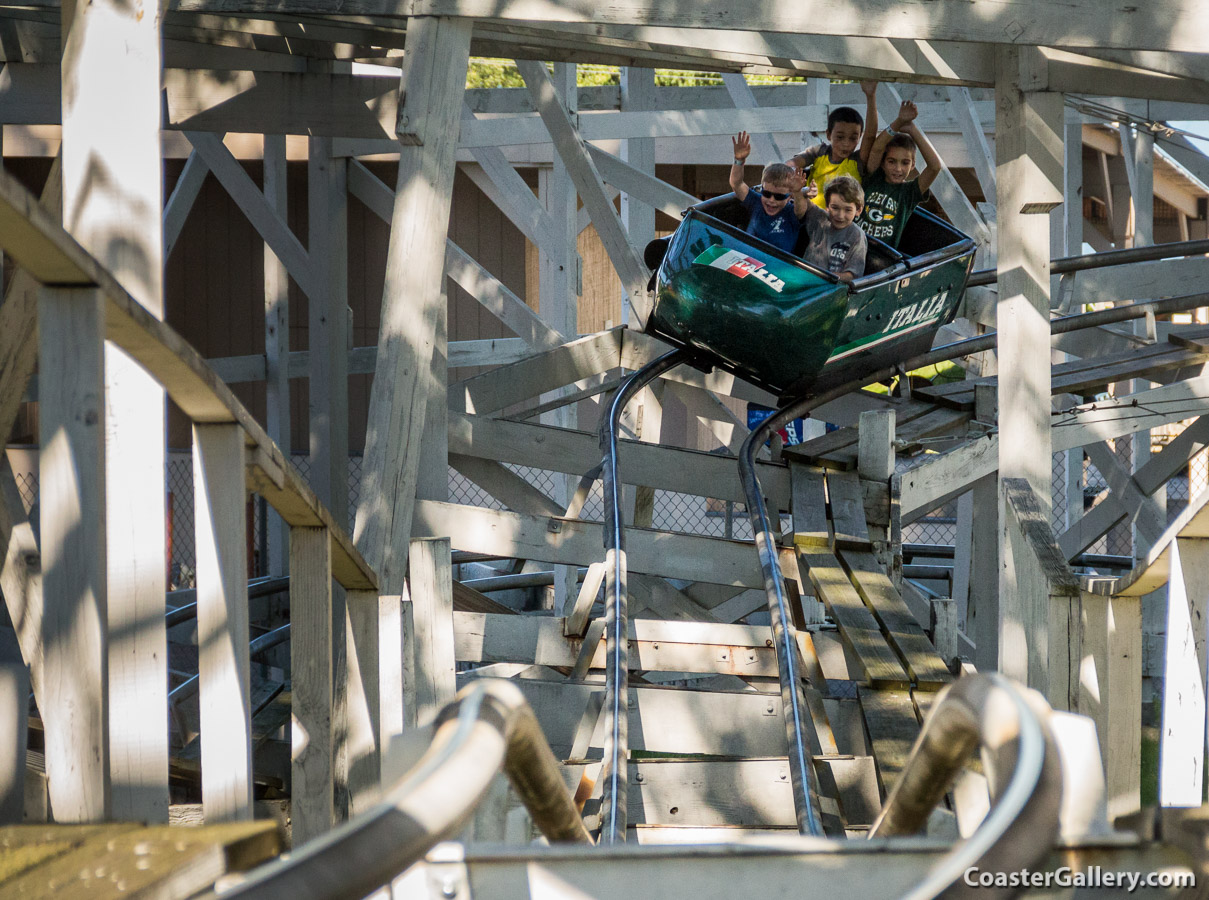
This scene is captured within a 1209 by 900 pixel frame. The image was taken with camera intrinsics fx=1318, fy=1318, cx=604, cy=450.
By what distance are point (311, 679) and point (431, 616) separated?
196 centimetres

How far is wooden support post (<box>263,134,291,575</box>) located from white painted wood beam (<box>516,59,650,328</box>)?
2341mm

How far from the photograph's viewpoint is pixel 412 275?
424 cm

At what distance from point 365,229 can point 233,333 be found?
1.79 m

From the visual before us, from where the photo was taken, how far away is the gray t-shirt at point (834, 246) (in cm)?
723

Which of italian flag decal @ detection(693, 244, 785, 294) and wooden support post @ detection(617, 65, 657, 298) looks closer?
italian flag decal @ detection(693, 244, 785, 294)

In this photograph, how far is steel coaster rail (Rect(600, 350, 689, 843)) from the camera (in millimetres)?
3711

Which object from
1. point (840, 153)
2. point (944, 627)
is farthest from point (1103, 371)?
point (944, 627)

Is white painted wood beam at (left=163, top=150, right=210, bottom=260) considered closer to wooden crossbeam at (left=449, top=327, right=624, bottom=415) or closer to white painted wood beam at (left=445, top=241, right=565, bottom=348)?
white painted wood beam at (left=445, top=241, right=565, bottom=348)

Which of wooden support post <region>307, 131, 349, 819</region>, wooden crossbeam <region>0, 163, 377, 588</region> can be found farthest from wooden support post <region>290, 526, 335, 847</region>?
wooden support post <region>307, 131, 349, 819</region>

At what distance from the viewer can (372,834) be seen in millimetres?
1017

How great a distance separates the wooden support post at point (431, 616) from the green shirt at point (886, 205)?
451 cm

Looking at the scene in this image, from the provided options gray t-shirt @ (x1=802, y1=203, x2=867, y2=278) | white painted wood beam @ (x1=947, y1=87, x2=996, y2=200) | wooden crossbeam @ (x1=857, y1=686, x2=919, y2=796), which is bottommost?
wooden crossbeam @ (x1=857, y1=686, x2=919, y2=796)

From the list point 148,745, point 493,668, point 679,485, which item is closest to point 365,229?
point 679,485

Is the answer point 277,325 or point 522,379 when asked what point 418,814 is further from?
point 277,325
